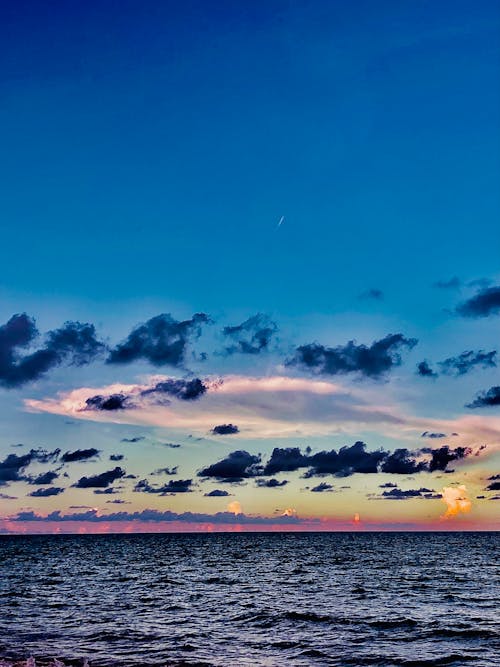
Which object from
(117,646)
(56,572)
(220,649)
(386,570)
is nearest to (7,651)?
(117,646)

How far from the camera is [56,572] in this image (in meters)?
94.0

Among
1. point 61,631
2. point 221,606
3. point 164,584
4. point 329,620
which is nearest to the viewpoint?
point 61,631

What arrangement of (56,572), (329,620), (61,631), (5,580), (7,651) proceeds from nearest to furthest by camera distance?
(7,651) < (61,631) < (329,620) < (5,580) < (56,572)

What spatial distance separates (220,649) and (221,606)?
58.5 ft

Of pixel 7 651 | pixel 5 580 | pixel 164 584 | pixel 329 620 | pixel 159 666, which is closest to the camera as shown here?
pixel 159 666

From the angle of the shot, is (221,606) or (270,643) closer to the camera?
(270,643)

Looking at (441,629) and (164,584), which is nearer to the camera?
(441,629)

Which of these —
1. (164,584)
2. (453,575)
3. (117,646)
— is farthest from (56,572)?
(117,646)

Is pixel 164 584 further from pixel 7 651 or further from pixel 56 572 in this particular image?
pixel 7 651

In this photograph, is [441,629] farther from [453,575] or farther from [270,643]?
[453,575]

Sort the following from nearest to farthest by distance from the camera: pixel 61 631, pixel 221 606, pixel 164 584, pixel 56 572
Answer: pixel 61 631, pixel 221 606, pixel 164 584, pixel 56 572

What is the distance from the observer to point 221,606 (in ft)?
177

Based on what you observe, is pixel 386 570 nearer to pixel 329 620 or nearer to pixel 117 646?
pixel 329 620

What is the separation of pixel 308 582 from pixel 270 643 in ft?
129
